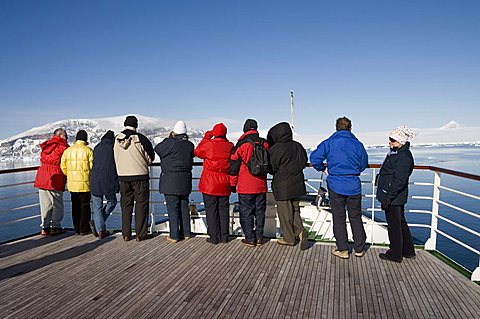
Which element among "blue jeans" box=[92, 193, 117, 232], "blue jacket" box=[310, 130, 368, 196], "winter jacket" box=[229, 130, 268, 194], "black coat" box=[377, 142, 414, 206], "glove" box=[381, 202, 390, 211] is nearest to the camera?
"black coat" box=[377, 142, 414, 206]

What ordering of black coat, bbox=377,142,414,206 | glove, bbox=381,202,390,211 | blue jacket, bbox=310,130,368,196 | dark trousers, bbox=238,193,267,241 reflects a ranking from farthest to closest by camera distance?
1. dark trousers, bbox=238,193,267,241
2. blue jacket, bbox=310,130,368,196
3. glove, bbox=381,202,390,211
4. black coat, bbox=377,142,414,206

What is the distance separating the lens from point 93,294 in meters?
2.83

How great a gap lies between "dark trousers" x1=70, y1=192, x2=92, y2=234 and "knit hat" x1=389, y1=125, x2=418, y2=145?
396cm

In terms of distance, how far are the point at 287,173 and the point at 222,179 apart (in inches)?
32.0

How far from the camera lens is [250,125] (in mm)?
4078

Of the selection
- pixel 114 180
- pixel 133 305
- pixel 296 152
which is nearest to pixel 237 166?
pixel 296 152

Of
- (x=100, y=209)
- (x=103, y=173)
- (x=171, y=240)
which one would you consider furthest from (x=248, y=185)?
(x=100, y=209)

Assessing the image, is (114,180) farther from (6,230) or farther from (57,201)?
(6,230)

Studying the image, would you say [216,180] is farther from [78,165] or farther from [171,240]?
[78,165]

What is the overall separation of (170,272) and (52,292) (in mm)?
1025

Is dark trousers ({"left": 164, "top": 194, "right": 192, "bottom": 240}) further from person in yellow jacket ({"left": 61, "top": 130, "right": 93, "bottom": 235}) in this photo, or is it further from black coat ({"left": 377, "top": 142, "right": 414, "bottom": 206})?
black coat ({"left": 377, "top": 142, "right": 414, "bottom": 206})

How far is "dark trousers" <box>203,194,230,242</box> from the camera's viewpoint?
13.8 ft

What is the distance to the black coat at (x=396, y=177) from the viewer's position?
3.31 metres

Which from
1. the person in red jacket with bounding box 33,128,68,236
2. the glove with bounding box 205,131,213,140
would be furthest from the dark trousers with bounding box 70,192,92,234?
the glove with bounding box 205,131,213,140
